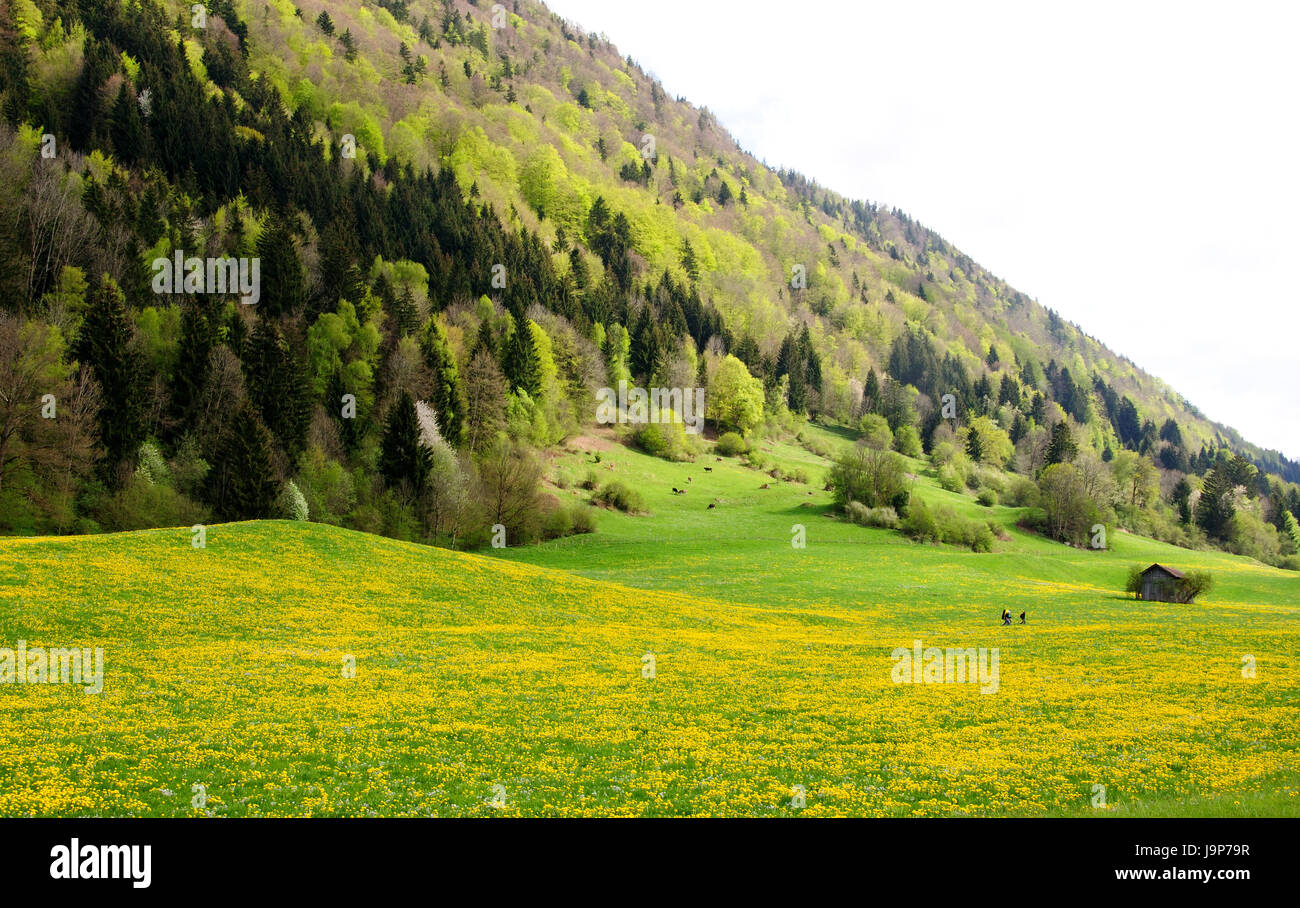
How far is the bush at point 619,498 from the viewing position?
92.8m

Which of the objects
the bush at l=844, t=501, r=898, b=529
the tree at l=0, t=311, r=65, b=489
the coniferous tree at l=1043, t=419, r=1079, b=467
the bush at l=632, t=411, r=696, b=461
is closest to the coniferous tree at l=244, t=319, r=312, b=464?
the tree at l=0, t=311, r=65, b=489

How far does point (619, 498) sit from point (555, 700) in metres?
69.7

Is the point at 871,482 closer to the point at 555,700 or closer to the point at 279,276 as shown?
the point at 555,700

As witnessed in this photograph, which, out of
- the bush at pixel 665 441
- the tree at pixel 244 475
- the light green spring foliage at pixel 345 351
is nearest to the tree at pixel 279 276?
the light green spring foliage at pixel 345 351

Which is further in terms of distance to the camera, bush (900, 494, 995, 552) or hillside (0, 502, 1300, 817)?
bush (900, 494, 995, 552)

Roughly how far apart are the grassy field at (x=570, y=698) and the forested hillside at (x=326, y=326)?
2704 cm

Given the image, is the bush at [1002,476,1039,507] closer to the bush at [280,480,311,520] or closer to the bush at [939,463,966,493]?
the bush at [939,463,966,493]

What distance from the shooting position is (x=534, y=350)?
377 feet

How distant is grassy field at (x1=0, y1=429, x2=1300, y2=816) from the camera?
47.9 ft

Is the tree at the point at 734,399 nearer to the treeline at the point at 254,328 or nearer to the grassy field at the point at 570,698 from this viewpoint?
the treeline at the point at 254,328

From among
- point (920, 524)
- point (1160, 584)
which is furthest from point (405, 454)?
point (1160, 584)

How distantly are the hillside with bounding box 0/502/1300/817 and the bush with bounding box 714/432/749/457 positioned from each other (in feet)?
255

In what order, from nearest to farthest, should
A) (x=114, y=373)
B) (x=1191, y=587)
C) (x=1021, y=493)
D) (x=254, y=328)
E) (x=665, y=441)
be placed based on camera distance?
1. (x=1191, y=587)
2. (x=114, y=373)
3. (x=254, y=328)
4. (x=665, y=441)
5. (x=1021, y=493)

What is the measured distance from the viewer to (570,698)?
2398cm
